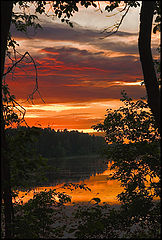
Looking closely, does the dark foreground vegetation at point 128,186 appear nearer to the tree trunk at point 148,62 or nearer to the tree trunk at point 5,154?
the tree trunk at point 5,154

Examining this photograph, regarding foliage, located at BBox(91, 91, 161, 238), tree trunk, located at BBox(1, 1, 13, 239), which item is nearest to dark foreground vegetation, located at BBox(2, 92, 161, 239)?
foliage, located at BBox(91, 91, 161, 238)

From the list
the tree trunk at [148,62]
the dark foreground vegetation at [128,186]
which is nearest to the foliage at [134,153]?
the dark foreground vegetation at [128,186]

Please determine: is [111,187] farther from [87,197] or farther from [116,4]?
[116,4]

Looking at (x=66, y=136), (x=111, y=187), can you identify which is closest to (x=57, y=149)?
(x=66, y=136)

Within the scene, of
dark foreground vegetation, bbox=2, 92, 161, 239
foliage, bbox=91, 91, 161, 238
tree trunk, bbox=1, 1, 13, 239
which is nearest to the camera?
tree trunk, bbox=1, 1, 13, 239

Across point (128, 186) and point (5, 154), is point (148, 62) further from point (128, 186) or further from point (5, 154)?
point (128, 186)

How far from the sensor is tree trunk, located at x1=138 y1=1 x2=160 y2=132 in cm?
672

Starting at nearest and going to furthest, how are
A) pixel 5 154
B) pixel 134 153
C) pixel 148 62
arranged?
pixel 5 154 < pixel 148 62 < pixel 134 153

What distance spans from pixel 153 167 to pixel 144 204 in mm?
1886

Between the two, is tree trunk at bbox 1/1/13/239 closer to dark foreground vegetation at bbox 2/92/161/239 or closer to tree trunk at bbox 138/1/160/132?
dark foreground vegetation at bbox 2/92/161/239

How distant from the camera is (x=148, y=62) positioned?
22.1 feet

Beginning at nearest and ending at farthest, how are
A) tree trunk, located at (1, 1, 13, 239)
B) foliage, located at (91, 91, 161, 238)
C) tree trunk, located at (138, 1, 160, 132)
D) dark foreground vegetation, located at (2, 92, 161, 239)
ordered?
tree trunk, located at (1, 1, 13, 239)
tree trunk, located at (138, 1, 160, 132)
dark foreground vegetation, located at (2, 92, 161, 239)
foliage, located at (91, 91, 161, 238)

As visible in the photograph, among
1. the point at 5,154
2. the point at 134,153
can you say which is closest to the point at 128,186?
the point at 134,153

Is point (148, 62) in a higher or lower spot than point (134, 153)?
higher
